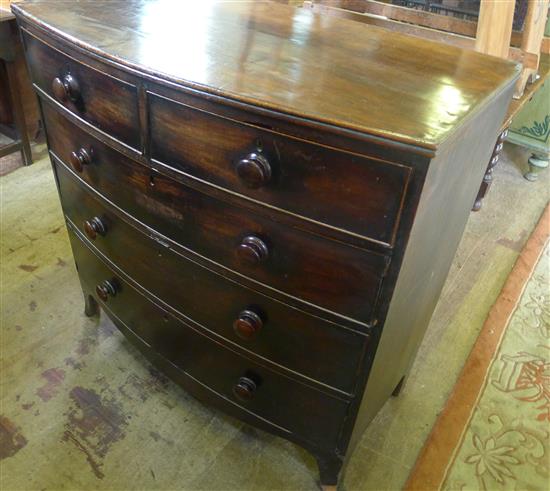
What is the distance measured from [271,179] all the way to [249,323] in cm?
29

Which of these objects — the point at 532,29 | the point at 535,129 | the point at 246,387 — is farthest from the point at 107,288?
the point at 535,129

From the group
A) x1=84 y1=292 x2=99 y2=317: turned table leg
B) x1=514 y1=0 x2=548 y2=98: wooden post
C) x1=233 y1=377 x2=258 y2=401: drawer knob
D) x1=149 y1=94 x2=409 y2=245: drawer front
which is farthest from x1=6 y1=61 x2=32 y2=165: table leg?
x1=514 y1=0 x2=548 y2=98: wooden post

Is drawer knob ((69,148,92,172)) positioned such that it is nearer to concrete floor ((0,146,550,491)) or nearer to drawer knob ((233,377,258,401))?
drawer knob ((233,377,258,401))

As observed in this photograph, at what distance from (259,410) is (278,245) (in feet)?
1.50

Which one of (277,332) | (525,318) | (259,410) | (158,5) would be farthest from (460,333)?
(158,5)

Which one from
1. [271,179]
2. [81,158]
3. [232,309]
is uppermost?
[271,179]

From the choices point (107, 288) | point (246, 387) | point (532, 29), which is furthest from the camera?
point (532, 29)

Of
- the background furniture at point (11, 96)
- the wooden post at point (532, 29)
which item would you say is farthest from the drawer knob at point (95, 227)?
the wooden post at point (532, 29)

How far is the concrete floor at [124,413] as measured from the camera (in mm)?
1166

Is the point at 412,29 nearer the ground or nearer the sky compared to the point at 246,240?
nearer the sky

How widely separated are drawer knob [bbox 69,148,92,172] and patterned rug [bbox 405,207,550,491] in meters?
1.04

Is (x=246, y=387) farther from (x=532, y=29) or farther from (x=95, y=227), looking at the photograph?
(x=532, y=29)

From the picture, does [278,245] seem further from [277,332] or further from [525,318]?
[525,318]

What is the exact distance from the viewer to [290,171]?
0.68m
